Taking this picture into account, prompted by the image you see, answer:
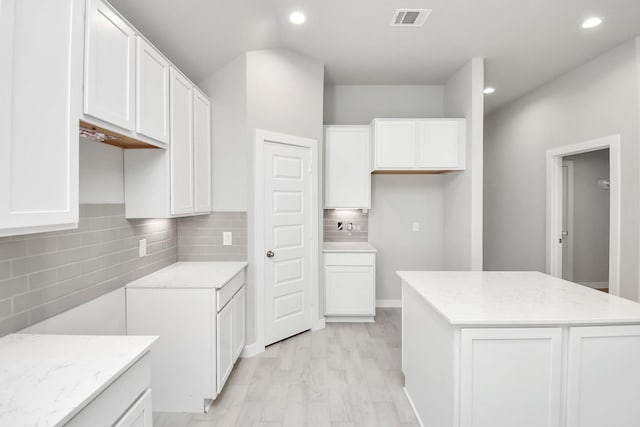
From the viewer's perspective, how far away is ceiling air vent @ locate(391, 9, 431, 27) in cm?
263

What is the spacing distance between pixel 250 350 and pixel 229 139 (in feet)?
6.56

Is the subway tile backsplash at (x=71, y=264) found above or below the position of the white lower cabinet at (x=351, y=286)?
above

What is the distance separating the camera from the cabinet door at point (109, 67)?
139 cm

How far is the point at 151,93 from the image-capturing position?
6.39 feet

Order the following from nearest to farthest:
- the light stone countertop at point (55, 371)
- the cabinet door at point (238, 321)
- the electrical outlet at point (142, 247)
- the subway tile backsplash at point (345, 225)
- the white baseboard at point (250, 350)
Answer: the light stone countertop at point (55, 371) < the electrical outlet at point (142, 247) < the cabinet door at point (238, 321) < the white baseboard at point (250, 350) < the subway tile backsplash at point (345, 225)

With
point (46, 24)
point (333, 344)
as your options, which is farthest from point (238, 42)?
point (333, 344)

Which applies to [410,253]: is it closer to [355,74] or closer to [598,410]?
[355,74]

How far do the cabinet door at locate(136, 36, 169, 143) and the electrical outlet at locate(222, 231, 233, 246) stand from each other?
44.6 inches

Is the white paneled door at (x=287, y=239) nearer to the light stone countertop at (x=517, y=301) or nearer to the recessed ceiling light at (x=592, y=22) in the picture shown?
the light stone countertop at (x=517, y=301)

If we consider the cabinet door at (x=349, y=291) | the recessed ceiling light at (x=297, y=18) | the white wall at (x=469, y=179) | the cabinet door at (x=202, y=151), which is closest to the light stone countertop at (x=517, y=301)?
the white wall at (x=469, y=179)

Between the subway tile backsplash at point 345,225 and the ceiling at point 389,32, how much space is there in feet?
5.89

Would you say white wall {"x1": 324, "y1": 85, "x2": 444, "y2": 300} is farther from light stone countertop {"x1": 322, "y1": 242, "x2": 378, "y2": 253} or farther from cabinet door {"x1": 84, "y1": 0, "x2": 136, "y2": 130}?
cabinet door {"x1": 84, "y1": 0, "x2": 136, "y2": 130}

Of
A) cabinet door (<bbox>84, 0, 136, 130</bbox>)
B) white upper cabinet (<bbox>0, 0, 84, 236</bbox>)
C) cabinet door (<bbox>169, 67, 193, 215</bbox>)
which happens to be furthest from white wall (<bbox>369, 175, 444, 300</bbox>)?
white upper cabinet (<bbox>0, 0, 84, 236</bbox>)

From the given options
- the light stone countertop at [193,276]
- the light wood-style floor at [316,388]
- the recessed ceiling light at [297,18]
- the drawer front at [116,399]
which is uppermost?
the recessed ceiling light at [297,18]
